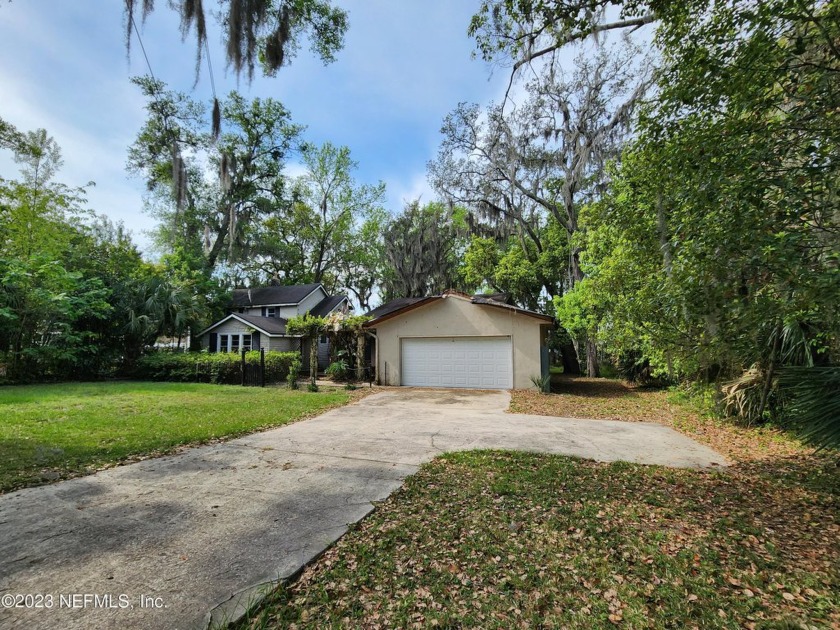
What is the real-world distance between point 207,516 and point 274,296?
22953 mm

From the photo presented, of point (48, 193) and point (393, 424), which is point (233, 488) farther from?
point (48, 193)

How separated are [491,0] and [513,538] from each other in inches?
279

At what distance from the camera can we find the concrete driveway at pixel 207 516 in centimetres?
232

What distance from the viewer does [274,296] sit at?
24859 mm

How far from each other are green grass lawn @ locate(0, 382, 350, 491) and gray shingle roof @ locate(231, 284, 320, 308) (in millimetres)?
11445

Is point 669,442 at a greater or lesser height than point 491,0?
lesser

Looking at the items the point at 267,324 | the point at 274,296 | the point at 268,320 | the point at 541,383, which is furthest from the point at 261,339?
the point at 541,383

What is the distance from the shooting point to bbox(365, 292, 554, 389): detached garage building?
43.6 feet

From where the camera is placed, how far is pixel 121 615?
7.14 feet

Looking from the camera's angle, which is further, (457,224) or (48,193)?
(457,224)

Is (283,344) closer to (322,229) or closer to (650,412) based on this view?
(322,229)

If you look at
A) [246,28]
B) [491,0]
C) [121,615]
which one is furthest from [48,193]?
[121,615]

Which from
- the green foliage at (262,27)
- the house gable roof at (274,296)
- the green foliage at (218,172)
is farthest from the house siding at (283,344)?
the green foliage at (262,27)

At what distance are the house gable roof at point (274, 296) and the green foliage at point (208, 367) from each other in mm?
7925
